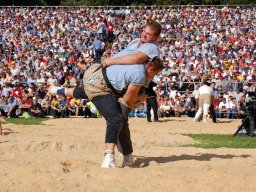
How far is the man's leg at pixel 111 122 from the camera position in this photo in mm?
8875

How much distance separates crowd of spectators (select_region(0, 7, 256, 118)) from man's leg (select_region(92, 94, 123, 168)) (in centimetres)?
1502

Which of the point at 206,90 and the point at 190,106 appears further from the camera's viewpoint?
the point at 190,106

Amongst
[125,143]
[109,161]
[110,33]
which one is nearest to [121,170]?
[109,161]

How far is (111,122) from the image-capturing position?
350 inches

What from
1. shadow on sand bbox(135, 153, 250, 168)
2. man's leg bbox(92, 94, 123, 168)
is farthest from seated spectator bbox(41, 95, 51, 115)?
man's leg bbox(92, 94, 123, 168)

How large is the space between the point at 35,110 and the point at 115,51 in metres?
8.15

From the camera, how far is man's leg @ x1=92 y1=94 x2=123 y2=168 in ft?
29.1

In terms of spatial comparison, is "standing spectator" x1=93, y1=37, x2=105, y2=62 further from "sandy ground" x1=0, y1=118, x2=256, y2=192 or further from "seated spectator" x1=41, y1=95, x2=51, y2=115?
"sandy ground" x1=0, y1=118, x2=256, y2=192

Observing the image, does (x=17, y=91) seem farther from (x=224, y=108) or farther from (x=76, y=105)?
(x=224, y=108)

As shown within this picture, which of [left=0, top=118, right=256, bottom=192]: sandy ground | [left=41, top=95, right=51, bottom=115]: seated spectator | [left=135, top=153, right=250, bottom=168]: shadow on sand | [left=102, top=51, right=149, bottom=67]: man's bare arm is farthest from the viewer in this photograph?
[left=41, top=95, right=51, bottom=115]: seated spectator

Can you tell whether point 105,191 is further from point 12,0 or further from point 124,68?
point 12,0

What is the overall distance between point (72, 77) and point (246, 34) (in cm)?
1042

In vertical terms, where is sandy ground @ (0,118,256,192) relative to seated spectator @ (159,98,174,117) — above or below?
above

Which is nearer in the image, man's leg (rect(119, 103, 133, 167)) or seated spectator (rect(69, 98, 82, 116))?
man's leg (rect(119, 103, 133, 167))
